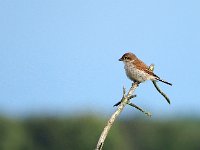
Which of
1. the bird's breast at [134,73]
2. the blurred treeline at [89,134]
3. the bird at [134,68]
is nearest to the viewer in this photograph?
the bird's breast at [134,73]

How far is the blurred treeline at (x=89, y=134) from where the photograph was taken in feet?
249

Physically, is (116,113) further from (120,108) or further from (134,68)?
(134,68)

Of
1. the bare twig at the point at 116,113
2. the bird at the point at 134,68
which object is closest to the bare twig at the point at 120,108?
the bare twig at the point at 116,113

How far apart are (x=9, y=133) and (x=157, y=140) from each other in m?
19.4

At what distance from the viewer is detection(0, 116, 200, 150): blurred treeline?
7575 cm

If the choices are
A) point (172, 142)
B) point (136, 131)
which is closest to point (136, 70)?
point (172, 142)

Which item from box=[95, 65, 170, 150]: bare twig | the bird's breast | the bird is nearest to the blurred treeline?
the bird

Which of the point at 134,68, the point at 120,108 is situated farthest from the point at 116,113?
the point at 134,68

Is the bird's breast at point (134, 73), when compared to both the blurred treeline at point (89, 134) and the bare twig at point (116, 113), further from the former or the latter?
the blurred treeline at point (89, 134)

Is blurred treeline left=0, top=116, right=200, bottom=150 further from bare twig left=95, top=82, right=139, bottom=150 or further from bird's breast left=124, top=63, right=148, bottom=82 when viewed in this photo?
bare twig left=95, top=82, right=139, bottom=150

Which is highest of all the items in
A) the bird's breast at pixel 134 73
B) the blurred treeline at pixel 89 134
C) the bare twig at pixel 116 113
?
the blurred treeline at pixel 89 134

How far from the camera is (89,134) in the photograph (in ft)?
241

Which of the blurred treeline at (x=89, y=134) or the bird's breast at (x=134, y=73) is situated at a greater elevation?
the blurred treeline at (x=89, y=134)

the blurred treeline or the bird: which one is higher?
the blurred treeline
